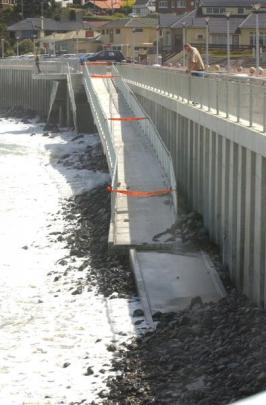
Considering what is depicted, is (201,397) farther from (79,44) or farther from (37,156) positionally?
(79,44)

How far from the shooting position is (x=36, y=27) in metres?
124

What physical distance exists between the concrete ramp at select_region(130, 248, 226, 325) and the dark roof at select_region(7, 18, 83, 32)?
111424 mm

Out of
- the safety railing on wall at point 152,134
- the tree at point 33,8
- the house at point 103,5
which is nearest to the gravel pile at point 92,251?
the safety railing on wall at point 152,134

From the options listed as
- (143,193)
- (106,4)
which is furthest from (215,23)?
(106,4)

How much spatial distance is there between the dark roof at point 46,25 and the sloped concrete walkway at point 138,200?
319 ft

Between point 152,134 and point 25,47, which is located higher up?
point 25,47

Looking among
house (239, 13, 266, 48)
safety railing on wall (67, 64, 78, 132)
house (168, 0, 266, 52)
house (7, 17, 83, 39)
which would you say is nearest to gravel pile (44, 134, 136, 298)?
safety railing on wall (67, 64, 78, 132)

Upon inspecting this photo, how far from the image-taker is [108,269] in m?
17.1

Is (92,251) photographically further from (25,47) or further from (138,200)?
(25,47)

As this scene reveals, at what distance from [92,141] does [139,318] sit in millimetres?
33259

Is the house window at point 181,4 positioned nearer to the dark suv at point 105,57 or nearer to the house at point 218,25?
the house at point 218,25

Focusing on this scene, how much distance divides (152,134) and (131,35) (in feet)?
239

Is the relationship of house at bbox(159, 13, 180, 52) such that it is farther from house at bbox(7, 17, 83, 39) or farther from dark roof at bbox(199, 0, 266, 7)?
house at bbox(7, 17, 83, 39)

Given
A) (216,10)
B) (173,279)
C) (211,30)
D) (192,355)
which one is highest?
(216,10)
